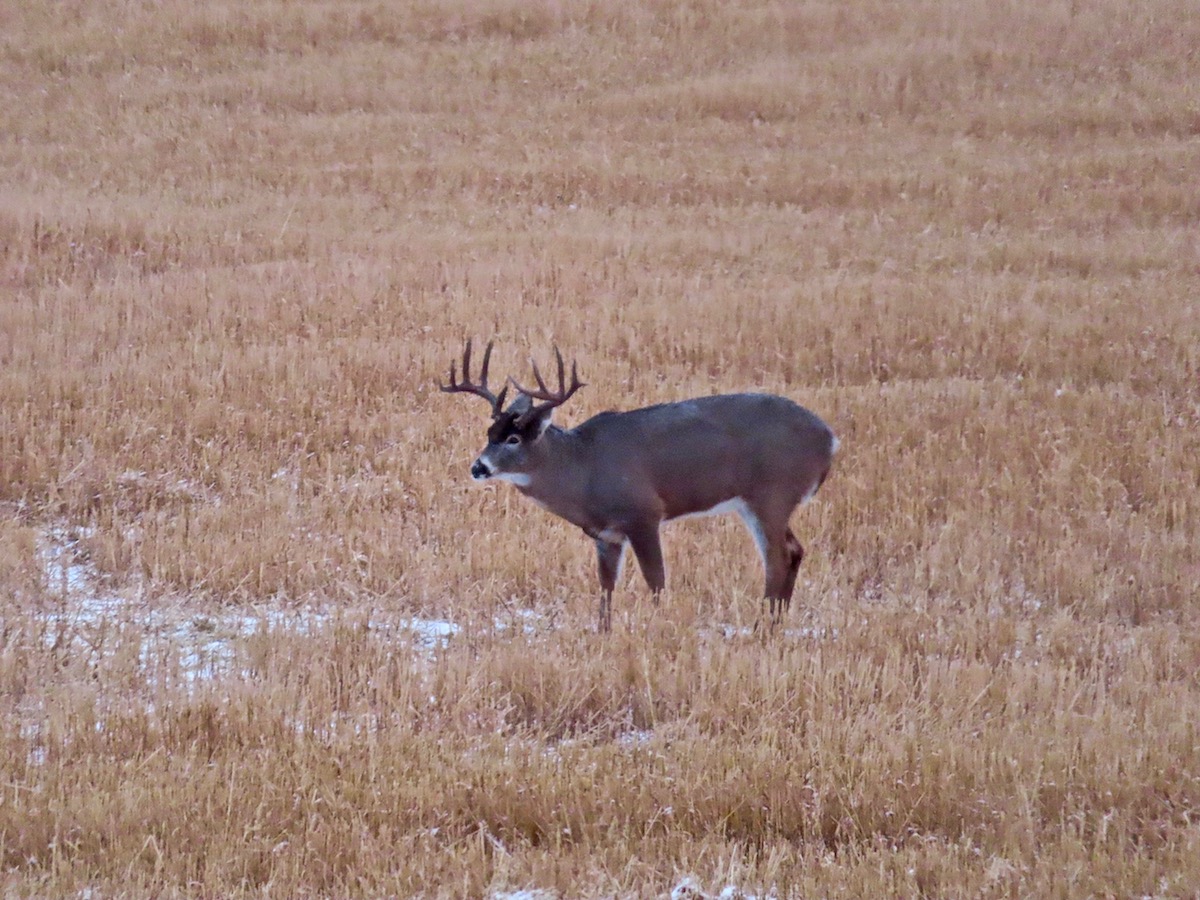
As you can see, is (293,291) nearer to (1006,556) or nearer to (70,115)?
(1006,556)

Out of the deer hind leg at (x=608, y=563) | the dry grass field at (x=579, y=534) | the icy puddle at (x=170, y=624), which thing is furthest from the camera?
the deer hind leg at (x=608, y=563)

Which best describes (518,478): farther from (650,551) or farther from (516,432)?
(650,551)

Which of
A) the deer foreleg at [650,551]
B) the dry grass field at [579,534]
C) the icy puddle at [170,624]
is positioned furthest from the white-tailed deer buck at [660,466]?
the icy puddle at [170,624]

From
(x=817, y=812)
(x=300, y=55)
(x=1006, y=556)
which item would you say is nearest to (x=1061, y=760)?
(x=817, y=812)

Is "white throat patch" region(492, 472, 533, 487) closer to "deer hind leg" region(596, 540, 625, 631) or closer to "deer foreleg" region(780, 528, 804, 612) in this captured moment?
"deer hind leg" region(596, 540, 625, 631)

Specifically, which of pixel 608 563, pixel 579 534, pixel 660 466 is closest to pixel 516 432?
pixel 660 466

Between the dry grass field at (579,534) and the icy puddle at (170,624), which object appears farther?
the icy puddle at (170,624)

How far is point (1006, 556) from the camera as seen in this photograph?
9070 mm

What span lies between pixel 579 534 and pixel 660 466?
6.17 feet

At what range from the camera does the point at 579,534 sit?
31.5 feet

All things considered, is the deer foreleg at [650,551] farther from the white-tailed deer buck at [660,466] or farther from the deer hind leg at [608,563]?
the deer hind leg at [608,563]

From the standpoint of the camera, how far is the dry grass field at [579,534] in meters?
5.20

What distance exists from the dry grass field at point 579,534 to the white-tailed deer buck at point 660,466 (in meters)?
0.41

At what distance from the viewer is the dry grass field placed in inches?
205
